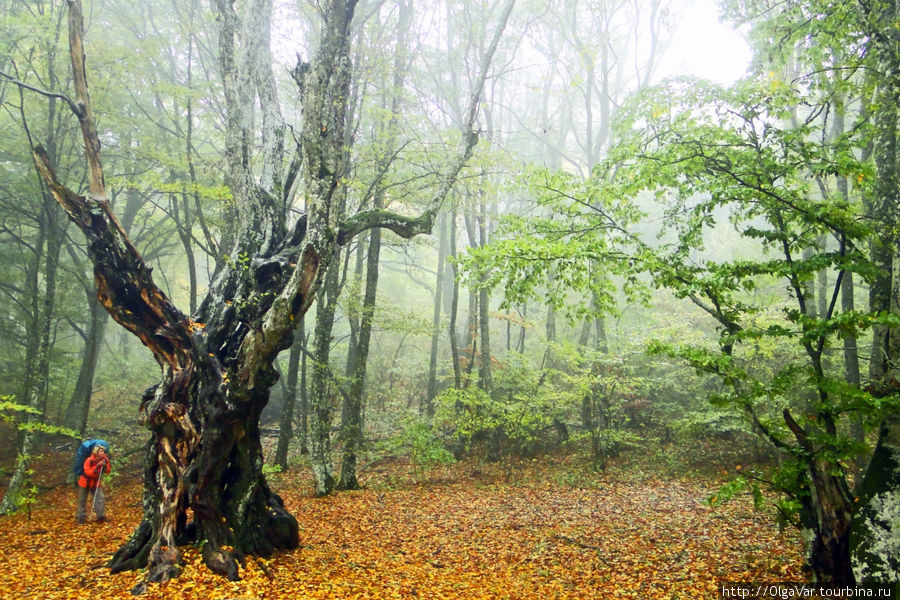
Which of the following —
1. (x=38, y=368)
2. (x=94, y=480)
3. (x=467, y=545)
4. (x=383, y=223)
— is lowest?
(x=467, y=545)

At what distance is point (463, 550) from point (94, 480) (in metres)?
6.28

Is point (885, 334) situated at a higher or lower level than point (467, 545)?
higher

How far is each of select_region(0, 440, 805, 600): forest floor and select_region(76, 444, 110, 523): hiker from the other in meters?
0.34

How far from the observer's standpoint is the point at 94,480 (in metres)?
7.80

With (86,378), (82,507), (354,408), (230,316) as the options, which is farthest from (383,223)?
(86,378)

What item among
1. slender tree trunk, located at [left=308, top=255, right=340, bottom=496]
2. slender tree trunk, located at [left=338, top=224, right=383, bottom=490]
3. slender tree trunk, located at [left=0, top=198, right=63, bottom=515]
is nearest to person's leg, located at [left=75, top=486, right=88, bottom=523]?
slender tree trunk, located at [left=0, top=198, right=63, bottom=515]

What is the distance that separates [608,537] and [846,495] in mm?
3307

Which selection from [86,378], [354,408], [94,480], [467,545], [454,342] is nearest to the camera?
[467,545]

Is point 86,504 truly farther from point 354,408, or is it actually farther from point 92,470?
point 354,408

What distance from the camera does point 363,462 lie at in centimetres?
1261

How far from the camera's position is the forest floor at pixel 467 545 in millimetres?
4852

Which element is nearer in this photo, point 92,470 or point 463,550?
point 463,550

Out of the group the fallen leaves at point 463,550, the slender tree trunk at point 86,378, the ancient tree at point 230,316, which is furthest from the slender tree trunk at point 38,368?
the ancient tree at point 230,316

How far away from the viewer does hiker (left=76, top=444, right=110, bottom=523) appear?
7.65m
